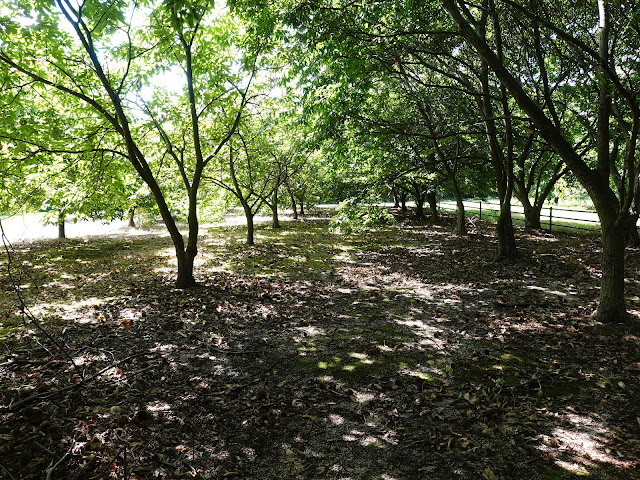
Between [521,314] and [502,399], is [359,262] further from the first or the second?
[502,399]

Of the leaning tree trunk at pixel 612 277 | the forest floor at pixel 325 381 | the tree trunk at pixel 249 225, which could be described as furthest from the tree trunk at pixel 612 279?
the tree trunk at pixel 249 225

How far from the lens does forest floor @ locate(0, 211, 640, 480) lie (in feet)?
10.4

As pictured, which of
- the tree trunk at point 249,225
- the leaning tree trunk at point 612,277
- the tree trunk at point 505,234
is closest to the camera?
the leaning tree trunk at point 612,277

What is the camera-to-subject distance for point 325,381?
4.57 m

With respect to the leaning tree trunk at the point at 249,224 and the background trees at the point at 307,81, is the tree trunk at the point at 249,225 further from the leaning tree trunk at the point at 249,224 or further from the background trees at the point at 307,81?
the background trees at the point at 307,81

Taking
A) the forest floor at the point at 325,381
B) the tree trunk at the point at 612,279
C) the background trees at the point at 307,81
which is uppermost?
the background trees at the point at 307,81

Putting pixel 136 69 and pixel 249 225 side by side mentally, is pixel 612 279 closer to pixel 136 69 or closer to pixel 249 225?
pixel 136 69

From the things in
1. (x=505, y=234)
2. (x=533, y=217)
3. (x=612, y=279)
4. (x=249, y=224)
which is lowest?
(x=612, y=279)

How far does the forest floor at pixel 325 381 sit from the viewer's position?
3168mm

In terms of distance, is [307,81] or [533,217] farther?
[533,217]

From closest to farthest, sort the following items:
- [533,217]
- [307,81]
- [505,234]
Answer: [307,81] → [505,234] → [533,217]

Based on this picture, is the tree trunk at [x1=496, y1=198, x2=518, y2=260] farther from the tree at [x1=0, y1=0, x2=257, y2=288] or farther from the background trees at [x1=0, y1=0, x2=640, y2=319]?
the tree at [x1=0, y1=0, x2=257, y2=288]

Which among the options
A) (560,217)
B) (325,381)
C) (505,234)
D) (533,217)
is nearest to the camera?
(325,381)

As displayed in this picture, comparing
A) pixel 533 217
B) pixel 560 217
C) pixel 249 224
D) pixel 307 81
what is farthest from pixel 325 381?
pixel 533 217
